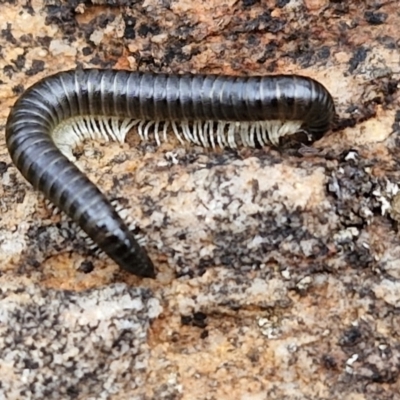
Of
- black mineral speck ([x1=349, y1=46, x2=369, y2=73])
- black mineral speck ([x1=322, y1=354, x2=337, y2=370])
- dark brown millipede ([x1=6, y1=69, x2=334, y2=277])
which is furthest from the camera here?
black mineral speck ([x1=349, y1=46, x2=369, y2=73])

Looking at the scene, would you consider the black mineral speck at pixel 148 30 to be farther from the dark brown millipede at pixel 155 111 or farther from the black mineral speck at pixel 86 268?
the black mineral speck at pixel 86 268

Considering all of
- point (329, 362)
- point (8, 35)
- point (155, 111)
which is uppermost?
point (8, 35)

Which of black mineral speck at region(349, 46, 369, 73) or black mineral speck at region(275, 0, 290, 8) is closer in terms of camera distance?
black mineral speck at region(349, 46, 369, 73)

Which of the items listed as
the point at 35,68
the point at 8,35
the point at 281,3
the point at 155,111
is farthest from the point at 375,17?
the point at 8,35

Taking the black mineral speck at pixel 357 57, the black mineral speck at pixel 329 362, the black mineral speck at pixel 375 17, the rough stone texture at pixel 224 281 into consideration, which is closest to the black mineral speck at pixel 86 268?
the rough stone texture at pixel 224 281

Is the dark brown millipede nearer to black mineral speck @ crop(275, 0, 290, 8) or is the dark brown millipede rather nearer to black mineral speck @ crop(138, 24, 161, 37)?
black mineral speck @ crop(138, 24, 161, 37)

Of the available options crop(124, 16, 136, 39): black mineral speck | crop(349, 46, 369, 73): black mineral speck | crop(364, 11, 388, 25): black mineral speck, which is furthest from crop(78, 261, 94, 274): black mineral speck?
crop(364, 11, 388, 25): black mineral speck

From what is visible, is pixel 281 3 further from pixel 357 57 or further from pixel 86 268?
pixel 86 268
